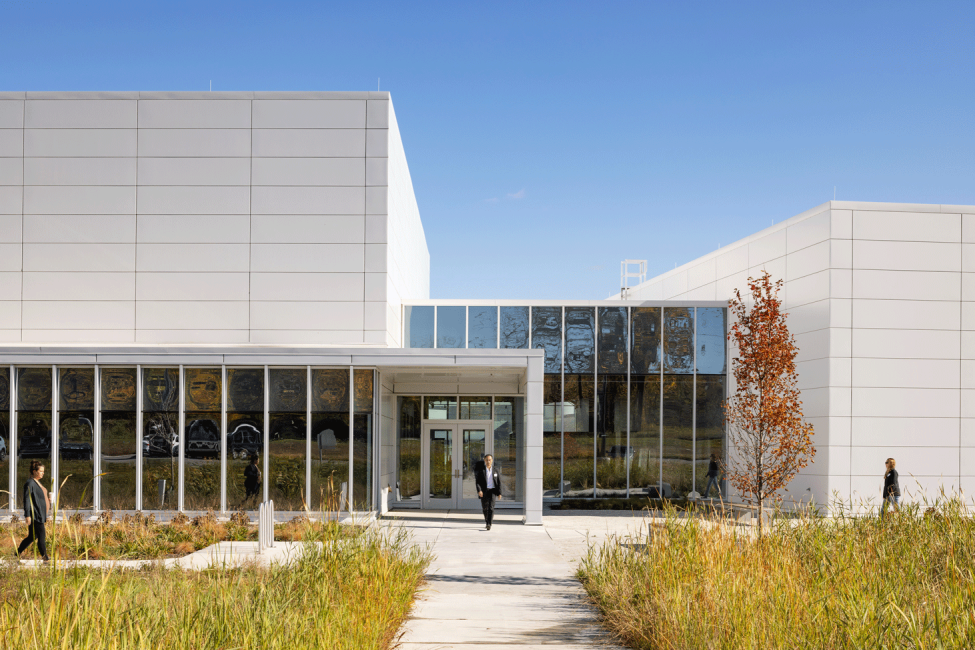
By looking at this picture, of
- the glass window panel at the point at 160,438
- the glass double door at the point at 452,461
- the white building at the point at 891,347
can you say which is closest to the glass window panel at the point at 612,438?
the glass double door at the point at 452,461

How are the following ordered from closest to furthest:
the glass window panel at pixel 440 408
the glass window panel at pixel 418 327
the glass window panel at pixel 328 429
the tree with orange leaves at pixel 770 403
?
the tree with orange leaves at pixel 770 403
the glass window panel at pixel 328 429
the glass window panel at pixel 440 408
the glass window panel at pixel 418 327

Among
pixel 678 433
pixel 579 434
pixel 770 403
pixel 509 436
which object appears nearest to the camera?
pixel 770 403

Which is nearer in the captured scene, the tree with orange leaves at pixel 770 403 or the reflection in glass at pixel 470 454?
the tree with orange leaves at pixel 770 403

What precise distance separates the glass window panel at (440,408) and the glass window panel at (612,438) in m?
4.54

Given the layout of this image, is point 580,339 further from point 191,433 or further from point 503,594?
point 503,594

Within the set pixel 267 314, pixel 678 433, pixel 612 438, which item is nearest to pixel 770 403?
pixel 678 433

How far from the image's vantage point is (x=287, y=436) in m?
20.6

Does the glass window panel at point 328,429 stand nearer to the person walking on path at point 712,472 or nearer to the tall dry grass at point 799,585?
the tall dry grass at point 799,585

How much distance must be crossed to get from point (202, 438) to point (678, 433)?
13973 millimetres

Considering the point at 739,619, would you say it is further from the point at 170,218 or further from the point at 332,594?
the point at 170,218

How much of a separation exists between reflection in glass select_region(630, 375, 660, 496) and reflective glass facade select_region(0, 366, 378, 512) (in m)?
8.88

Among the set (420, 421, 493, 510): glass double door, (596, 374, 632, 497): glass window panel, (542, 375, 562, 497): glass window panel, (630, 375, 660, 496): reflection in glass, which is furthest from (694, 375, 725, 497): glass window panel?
(420, 421, 493, 510): glass double door

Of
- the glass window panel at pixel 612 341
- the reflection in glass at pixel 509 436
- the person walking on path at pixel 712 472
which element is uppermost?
the glass window panel at pixel 612 341

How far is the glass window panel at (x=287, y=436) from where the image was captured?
20500 millimetres
